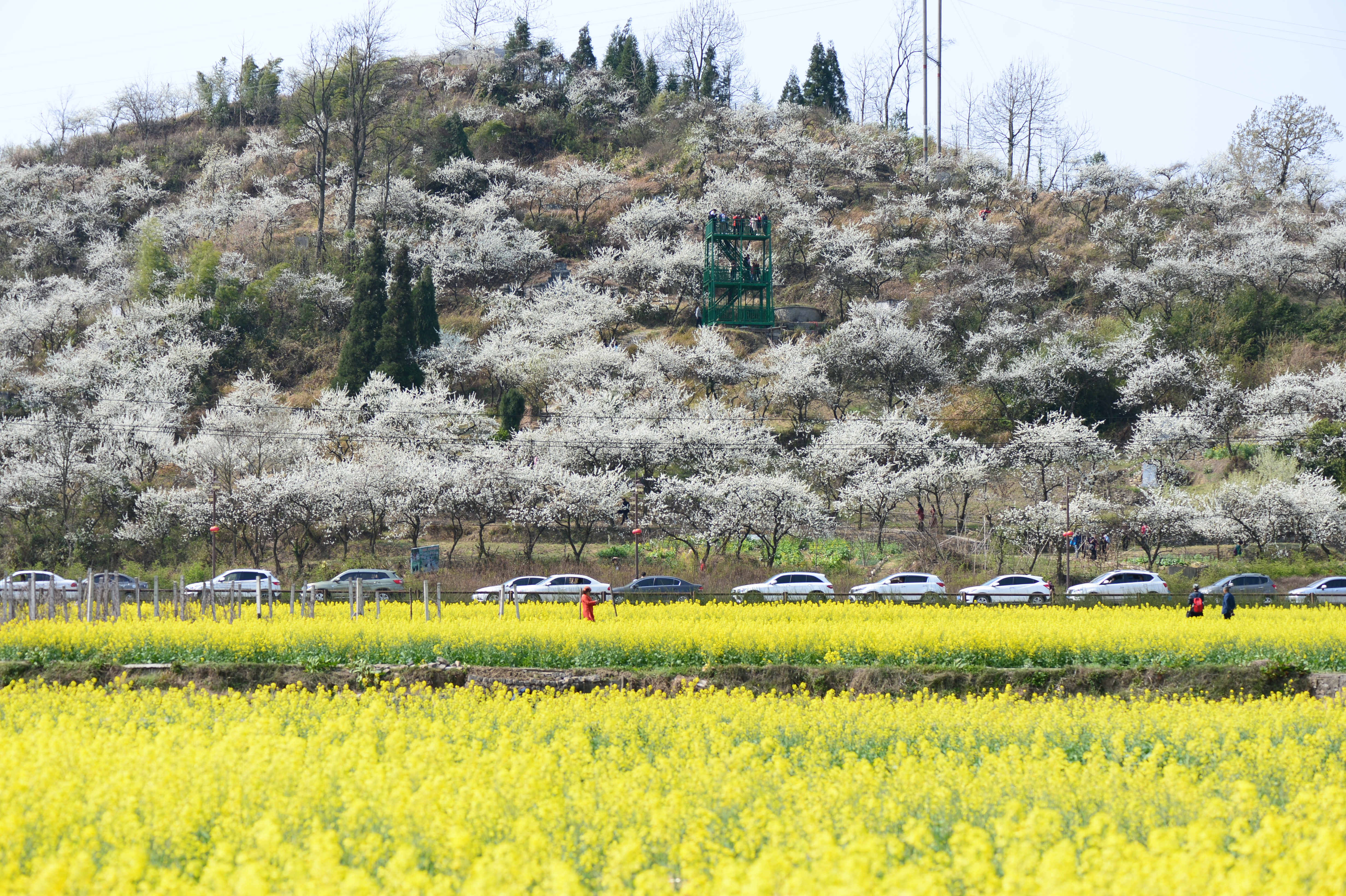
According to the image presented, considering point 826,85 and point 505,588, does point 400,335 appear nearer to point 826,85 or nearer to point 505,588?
point 505,588

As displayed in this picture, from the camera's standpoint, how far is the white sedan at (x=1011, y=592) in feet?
88.1

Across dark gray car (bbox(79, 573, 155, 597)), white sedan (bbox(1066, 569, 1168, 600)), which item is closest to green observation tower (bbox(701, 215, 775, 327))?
white sedan (bbox(1066, 569, 1168, 600))

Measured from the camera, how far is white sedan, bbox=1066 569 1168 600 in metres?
29.0

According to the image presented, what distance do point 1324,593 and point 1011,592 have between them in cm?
835

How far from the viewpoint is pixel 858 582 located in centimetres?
3447

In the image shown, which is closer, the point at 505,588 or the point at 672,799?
the point at 672,799

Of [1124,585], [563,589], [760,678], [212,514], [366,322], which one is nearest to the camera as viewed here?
A: [760,678]

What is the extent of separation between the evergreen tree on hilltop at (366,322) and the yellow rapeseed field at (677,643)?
33711mm

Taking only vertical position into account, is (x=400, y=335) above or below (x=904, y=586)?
above

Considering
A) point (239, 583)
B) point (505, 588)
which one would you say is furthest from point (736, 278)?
point (239, 583)

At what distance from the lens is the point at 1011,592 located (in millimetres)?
28344

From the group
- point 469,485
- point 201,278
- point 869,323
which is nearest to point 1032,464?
point 869,323

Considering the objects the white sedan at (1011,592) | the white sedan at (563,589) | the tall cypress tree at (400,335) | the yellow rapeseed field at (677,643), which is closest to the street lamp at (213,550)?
the yellow rapeseed field at (677,643)

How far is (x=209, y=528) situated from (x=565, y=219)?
144 ft
